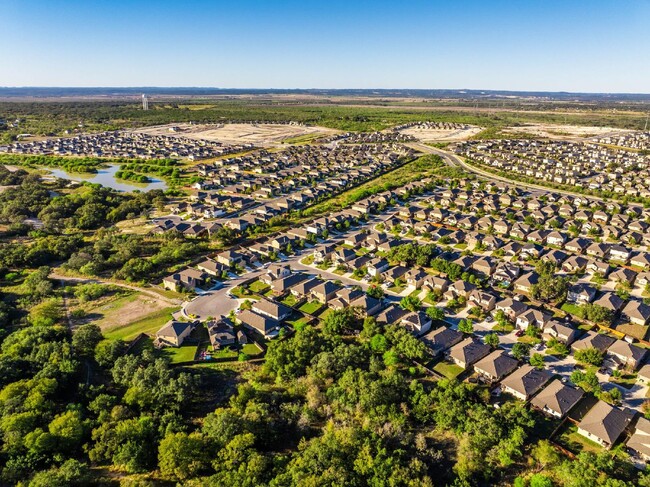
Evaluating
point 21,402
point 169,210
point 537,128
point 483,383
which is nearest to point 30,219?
point 169,210

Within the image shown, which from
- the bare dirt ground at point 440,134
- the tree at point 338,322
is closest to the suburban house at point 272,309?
the tree at point 338,322

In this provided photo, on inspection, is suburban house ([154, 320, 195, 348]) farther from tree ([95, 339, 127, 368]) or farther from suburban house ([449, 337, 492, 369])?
suburban house ([449, 337, 492, 369])

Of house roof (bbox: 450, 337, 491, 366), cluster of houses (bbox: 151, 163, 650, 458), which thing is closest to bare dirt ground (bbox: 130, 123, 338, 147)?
cluster of houses (bbox: 151, 163, 650, 458)

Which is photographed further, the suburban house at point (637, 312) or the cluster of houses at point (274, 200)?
the cluster of houses at point (274, 200)

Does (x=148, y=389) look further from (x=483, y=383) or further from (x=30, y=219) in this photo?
(x=30, y=219)

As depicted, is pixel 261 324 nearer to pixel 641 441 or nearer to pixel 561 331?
pixel 561 331

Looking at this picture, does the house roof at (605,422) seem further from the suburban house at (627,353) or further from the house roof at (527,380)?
the suburban house at (627,353)
